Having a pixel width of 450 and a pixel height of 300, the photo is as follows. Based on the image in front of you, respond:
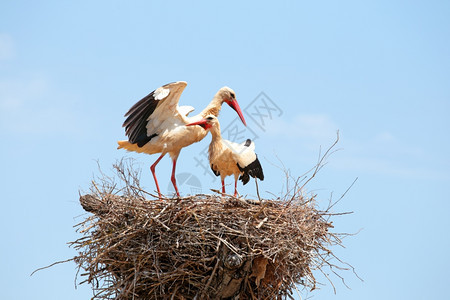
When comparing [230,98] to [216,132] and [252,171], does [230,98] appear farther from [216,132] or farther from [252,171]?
[252,171]

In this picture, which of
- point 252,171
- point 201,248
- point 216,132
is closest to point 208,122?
point 216,132

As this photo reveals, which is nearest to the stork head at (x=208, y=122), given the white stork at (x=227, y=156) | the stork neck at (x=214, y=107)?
the white stork at (x=227, y=156)

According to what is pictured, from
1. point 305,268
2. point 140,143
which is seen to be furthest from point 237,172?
point 305,268

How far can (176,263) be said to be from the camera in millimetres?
5598

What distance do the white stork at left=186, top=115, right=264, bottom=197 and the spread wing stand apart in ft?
1.26

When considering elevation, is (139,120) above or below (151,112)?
below

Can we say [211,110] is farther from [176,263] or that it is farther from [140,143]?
[176,263]

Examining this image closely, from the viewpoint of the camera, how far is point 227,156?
285 inches

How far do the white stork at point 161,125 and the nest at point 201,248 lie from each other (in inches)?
57.5

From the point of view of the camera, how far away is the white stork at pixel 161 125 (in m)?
7.19

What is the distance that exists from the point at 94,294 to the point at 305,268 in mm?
2149

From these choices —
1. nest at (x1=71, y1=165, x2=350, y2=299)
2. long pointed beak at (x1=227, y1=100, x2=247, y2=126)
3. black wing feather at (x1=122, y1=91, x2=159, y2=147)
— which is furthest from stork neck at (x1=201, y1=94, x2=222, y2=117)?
nest at (x1=71, y1=165, x2=350, y2=299)

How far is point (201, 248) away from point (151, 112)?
2302 millimetres

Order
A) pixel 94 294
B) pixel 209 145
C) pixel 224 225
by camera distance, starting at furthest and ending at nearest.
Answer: pixel 209 145, pixel 94 294, pixel 224 225
